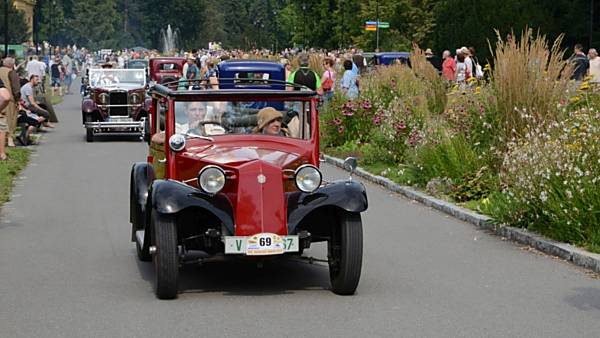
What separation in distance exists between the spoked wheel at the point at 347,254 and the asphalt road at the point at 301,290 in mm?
121

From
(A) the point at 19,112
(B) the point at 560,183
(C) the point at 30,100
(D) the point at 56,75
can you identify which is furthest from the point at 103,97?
(D) the point at 56,75

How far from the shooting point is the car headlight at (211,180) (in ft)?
32.6

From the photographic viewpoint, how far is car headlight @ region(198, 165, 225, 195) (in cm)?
993

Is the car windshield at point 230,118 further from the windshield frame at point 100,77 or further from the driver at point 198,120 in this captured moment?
the windshield frame at point 100,77

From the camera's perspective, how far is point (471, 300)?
32.9 ft

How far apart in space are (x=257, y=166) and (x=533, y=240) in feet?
13.4

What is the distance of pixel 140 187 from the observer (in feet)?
39.7

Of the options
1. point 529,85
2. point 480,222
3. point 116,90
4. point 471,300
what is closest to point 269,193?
point 471,300

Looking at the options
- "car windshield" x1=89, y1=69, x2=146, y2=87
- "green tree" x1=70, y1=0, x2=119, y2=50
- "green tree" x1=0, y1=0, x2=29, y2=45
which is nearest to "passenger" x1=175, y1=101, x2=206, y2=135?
"car windshield" x1=89, y1=69, x2=146, y2=87

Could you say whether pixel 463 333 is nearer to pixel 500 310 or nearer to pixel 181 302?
pixel 500 310

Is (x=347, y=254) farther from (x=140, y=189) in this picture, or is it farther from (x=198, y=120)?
(x=140, y=189)

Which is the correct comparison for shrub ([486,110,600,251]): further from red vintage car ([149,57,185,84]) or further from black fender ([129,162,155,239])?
red vintage car ([149,57,185,84])

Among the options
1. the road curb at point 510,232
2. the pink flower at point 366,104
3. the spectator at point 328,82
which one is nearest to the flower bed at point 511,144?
the road curb at point 510,232

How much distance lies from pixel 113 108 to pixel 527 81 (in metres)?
15.5
